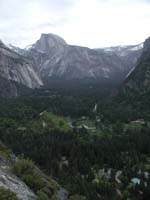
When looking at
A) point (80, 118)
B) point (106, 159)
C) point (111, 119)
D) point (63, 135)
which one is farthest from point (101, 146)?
point (80, 118)

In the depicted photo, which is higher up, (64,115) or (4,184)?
(4,184)

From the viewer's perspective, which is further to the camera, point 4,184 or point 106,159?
point 106,159

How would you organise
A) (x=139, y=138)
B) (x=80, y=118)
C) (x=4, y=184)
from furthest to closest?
(x=80, y=118), (x=139, y=138), (x=4, y=184)

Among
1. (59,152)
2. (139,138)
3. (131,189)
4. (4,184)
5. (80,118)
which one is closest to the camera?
(4,184)

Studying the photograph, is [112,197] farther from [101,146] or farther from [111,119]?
[111,119]

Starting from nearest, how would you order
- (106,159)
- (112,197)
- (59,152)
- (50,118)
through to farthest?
(112,197) → (106,159) → (59,152) → (50,118)

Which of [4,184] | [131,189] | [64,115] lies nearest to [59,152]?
[131,189]

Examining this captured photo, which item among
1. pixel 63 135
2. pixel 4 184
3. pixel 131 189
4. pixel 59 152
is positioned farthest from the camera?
pixel 63 135

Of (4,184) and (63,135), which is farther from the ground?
(4,184)

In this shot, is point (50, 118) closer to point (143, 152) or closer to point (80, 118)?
point (80, 118)
